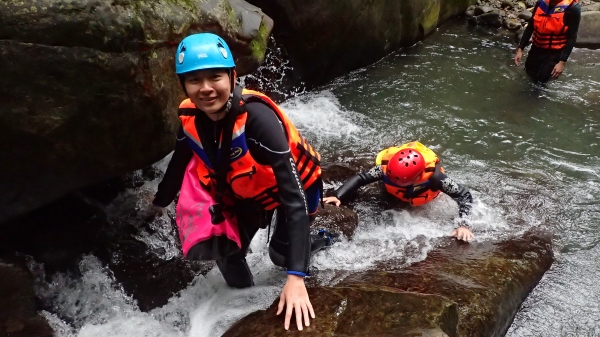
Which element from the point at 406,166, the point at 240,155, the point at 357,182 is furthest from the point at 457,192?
the point at 240,155

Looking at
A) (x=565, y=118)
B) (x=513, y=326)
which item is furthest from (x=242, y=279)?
(x=565, y=118)

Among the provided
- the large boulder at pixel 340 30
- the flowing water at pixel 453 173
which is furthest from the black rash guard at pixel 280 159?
the large boulder at pixel 340 30

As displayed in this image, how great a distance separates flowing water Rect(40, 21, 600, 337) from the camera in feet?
11.7

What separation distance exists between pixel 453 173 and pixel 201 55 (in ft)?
13.3

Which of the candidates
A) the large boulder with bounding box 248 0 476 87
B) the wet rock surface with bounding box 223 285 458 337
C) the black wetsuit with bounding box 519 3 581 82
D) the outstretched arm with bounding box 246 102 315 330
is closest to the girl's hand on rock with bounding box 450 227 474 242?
the wet rock surface with bounding box 223 285 458 337

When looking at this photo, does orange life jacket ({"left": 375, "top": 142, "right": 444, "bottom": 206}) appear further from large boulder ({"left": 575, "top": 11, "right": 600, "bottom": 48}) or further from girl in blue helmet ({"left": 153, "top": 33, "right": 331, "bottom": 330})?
large boulder ({"left": 575, "top": 11, "right": 600, "bottom": 48})

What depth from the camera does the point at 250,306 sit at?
3436mm

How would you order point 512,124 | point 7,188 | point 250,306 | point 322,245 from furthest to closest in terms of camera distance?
1. point 512,124
2. point 322,245
3. point 250,306
4. point 7,188

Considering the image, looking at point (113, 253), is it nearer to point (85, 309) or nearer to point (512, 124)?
point (85, 309)

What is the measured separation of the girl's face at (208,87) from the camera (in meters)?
2.38

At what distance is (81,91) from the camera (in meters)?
3.03

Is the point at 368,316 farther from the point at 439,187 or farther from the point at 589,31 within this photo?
A: the point at 589,31

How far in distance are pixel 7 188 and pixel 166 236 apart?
141cm

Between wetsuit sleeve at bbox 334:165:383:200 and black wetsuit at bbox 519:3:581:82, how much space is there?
440 centimetres
